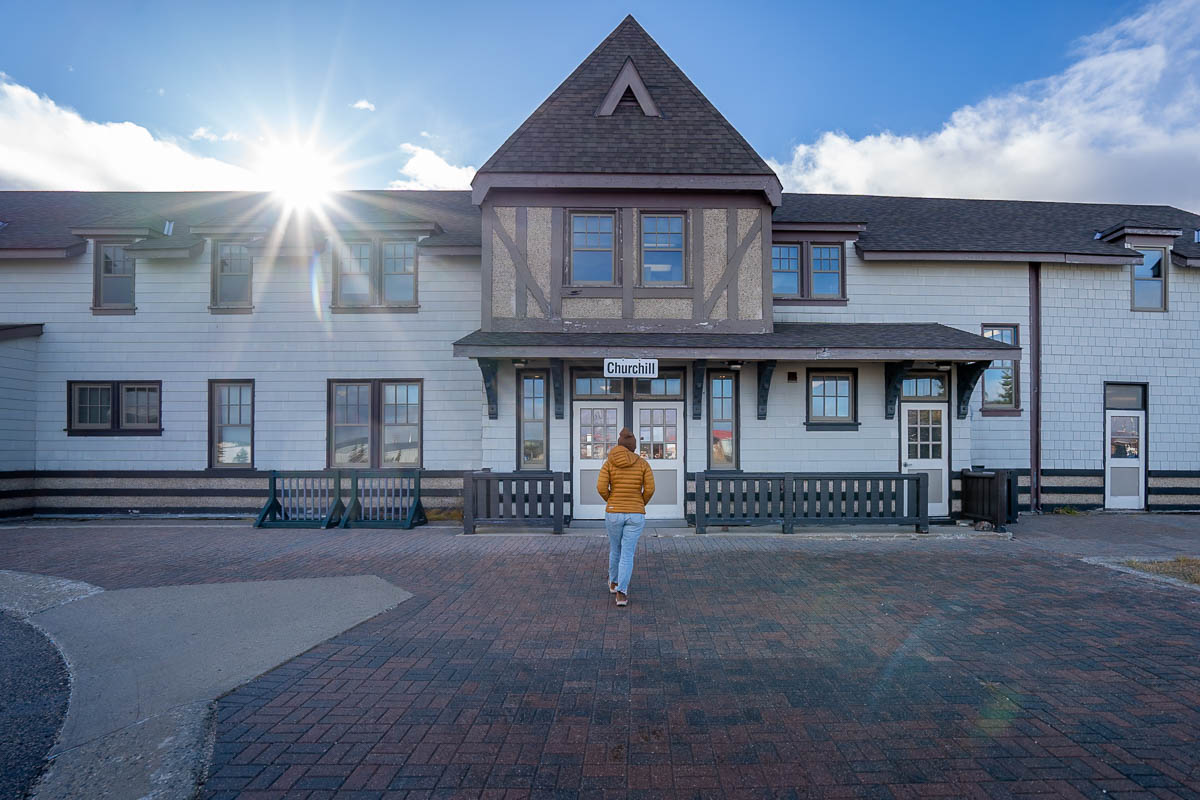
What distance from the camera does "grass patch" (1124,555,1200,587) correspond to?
7493 mm

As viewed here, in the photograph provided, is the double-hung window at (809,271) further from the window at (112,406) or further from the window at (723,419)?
the window at (112,406)

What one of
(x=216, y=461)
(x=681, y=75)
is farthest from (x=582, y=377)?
(x=216, y=461)

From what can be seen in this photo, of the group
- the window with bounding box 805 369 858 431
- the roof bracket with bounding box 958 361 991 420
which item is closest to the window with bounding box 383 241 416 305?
the window with bounding box 805 369 858 431

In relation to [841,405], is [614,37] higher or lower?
higher

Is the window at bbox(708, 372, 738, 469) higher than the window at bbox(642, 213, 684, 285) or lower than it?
lower

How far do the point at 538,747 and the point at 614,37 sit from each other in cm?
1385

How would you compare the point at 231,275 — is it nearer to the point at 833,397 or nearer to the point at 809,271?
the point at 809,271

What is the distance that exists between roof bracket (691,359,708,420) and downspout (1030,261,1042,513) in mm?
7840

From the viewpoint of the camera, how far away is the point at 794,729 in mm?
3791

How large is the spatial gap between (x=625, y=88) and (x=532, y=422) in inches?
280

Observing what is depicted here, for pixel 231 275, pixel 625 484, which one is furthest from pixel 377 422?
pixel 625 484

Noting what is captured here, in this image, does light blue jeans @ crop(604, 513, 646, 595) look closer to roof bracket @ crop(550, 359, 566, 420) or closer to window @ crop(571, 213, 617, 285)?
roof bracket @ crop(550, 359, 566, 420)

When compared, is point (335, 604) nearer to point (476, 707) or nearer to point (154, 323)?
point (476, 707)

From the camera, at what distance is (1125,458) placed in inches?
518
